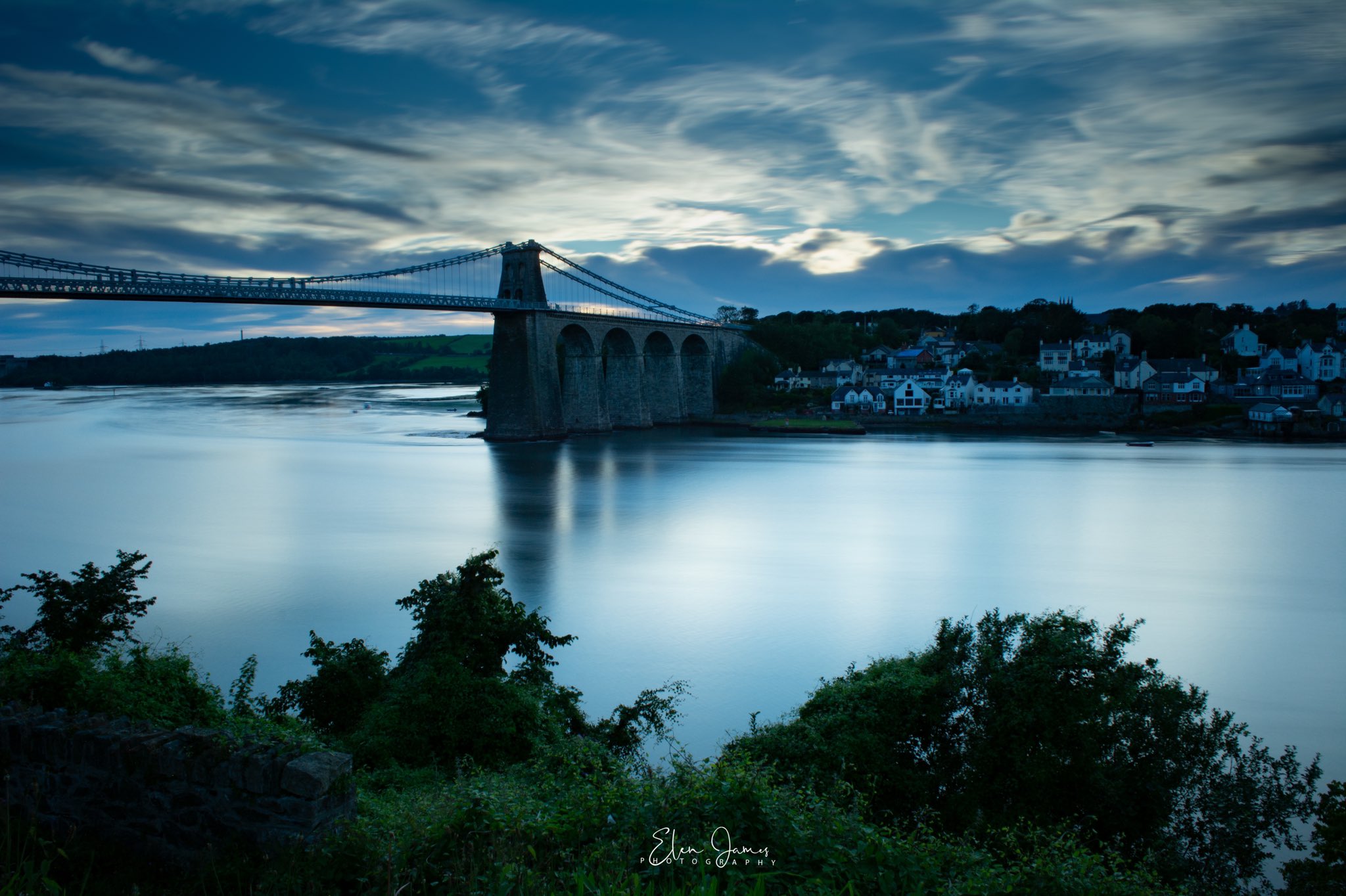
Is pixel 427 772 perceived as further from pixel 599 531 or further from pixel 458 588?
pixel 599 531

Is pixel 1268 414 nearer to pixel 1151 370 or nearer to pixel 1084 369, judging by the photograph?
pixel 1151 370

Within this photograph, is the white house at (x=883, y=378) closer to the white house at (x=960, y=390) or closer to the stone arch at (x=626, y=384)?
the white house at (x=960, y=390)

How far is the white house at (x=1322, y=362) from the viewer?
43531 mm

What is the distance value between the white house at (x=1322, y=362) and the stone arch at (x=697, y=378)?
3206 cm

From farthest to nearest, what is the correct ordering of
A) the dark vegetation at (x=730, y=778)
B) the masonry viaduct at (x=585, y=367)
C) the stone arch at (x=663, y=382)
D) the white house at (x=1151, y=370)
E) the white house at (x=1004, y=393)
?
the stone arch at (x=663, y=382)
the white house at (x=1004, y=393)
the white house at (x=1151, y=370)
the masonry viaduct at (x=585, y=367)
the dark vegetation at (x=730, y=778)

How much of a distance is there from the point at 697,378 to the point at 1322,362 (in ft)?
112

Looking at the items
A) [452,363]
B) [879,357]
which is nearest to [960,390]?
[879,357]

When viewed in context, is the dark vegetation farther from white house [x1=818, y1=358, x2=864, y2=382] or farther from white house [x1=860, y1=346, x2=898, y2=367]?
white house [x1=860, y1=346, x2=898, y2=367]

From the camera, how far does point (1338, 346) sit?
146ft

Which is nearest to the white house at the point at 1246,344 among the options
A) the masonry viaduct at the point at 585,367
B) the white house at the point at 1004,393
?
the white house at the point at 1004,393

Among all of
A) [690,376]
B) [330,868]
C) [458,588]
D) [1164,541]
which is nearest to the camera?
[330,868]

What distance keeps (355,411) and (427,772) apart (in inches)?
2058

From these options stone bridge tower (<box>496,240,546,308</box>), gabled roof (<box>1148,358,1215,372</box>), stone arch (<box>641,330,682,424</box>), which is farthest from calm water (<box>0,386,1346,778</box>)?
stone arch (<box>641,330,682,424</box>)

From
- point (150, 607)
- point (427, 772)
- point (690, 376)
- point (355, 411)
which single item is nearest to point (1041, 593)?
point (427, 772)
